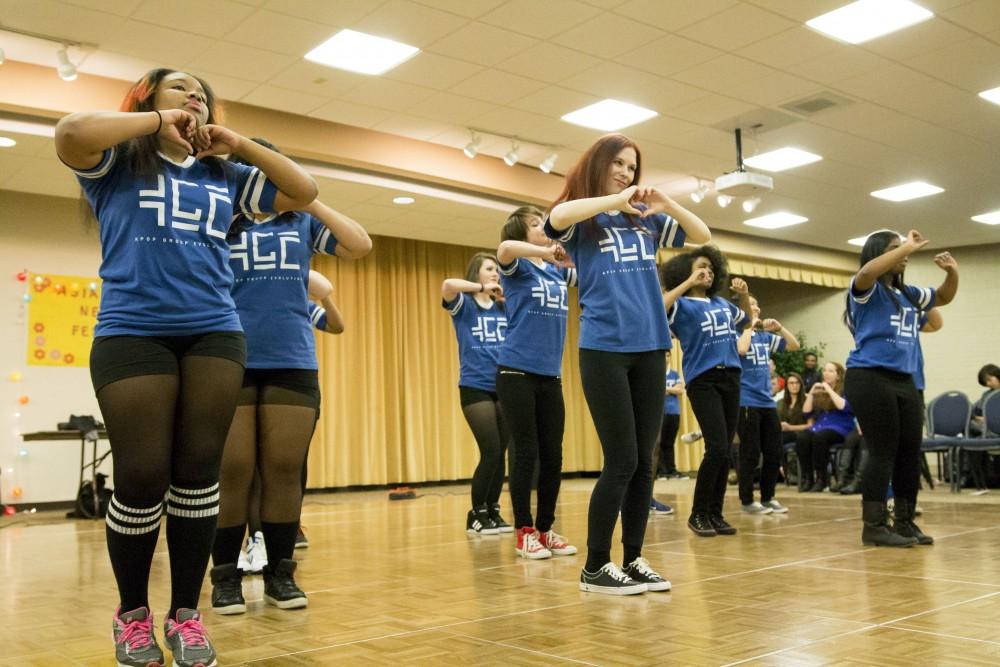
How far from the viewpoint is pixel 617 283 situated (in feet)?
9.27

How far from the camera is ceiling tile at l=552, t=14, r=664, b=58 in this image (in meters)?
5.79

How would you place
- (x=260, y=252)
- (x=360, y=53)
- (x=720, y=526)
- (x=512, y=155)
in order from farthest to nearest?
(x=512, y=155) → (x=360, y=53) → (x=720, y=526) → (x=260, y=252)

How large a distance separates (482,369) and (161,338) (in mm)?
2853

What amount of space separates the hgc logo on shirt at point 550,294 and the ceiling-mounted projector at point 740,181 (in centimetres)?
468

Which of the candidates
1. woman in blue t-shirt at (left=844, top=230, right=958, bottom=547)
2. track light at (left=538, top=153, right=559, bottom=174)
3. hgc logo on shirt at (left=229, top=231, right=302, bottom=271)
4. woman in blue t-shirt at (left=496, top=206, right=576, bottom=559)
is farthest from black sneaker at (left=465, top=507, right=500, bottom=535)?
track light at (left=538, top=153, right=559, bottom=174)

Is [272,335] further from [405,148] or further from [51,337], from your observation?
[51,337]

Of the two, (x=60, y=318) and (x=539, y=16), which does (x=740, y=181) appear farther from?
(x=60, y=318)

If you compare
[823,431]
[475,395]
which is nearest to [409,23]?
[475,395]

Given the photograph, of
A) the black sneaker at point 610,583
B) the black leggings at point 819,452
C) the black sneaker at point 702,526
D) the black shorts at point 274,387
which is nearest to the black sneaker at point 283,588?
the black shorts at point 274,387

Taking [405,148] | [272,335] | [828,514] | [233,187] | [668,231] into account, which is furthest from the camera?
[405,148]

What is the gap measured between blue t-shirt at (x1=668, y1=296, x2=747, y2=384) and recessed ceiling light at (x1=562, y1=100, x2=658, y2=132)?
3356 millimetres

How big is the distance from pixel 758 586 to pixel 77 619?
6.83 feet

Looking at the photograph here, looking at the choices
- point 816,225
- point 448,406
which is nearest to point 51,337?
point 448,406

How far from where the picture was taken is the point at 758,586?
9.27ft
